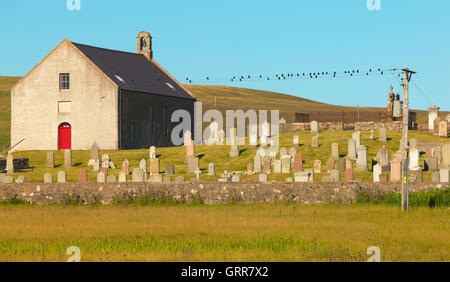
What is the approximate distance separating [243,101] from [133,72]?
9154 centimetres

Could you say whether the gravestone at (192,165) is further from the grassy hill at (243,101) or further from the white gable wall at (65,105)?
the grassy hill at (243,101)

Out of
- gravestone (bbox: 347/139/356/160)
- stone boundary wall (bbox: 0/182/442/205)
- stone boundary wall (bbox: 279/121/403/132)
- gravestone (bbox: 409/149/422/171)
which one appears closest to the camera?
stone boundary wall (bbox: 0/182/442/205)

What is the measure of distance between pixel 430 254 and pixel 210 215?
376 inches

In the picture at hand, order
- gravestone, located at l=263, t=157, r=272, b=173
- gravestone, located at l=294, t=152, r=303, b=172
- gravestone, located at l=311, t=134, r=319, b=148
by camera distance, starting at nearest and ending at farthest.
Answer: gravestone, located at l=294, t=152, r=303, b=172 < gravestone, located at l=263, t=157, r=272, b=173 < gravestone, located at l=311, t=134, r=319, b=148

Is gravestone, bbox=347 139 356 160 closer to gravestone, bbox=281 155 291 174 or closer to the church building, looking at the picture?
gravestone, bbox=281 155 291 174

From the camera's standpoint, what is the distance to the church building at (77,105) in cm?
5606

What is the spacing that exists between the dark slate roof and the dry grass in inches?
1255

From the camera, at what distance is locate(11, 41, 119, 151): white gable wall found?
184 feet

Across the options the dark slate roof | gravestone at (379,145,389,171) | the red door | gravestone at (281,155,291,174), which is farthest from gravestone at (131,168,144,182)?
the red door

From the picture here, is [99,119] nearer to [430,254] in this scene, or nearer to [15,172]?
[15,172]

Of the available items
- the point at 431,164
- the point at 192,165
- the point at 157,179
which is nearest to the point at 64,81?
the point at 192,165

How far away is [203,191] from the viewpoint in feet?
93.8

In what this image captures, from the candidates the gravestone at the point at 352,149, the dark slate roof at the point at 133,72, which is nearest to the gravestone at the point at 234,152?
the gravestone at the point at 352,149

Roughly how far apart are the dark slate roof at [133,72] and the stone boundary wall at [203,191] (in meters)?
27.2
